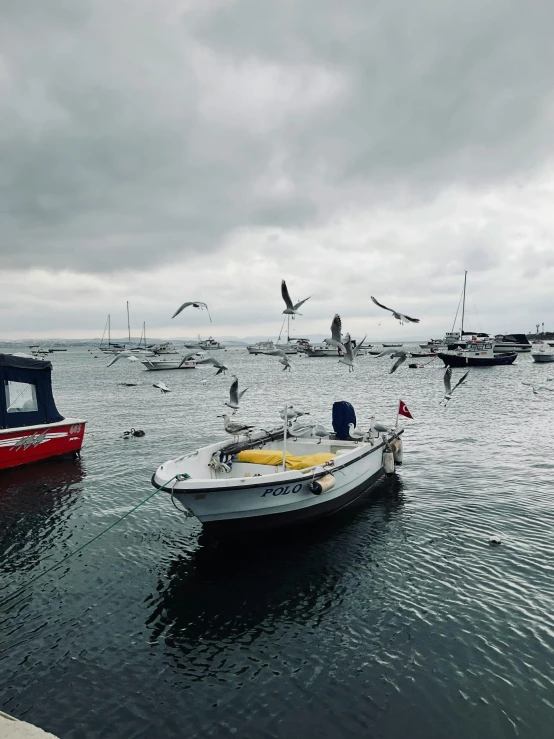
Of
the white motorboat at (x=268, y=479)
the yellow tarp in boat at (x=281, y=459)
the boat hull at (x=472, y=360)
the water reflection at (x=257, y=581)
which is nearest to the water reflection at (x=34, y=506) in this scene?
the white motorboat at (x=268, y=479)

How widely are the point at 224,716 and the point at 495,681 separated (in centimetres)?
426

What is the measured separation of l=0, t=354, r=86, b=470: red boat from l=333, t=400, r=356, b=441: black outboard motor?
12055 millimetres

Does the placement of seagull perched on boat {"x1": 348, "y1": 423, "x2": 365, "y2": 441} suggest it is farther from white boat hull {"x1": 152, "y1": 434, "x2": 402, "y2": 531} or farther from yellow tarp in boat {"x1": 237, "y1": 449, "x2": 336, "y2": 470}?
yellow tarp in boat {"x1": 237, "y1": 449, "x2": 336, "y2": 470}

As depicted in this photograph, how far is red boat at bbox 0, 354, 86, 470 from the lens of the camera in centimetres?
1998

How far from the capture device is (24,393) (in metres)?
21.0

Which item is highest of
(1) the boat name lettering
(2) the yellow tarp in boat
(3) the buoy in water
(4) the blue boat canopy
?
(4) the blue boat canopy

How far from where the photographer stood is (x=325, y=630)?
366 inches

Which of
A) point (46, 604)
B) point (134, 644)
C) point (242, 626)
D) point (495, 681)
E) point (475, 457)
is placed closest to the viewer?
point (495, 681)

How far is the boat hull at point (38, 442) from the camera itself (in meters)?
20.0

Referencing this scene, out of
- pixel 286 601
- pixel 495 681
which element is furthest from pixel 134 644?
pixel 495 681

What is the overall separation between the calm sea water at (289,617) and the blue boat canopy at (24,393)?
2.72m

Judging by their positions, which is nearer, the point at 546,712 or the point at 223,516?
the point at 546,712

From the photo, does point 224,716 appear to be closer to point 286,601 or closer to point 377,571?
point 286,601

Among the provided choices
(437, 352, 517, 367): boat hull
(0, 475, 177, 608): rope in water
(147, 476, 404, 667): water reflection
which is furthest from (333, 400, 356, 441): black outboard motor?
(437, 352, 517, 367): boat hull
